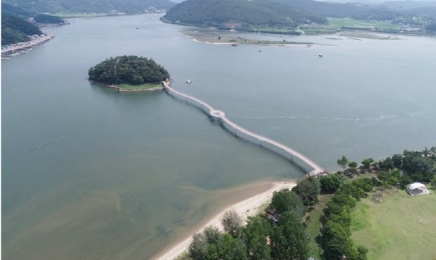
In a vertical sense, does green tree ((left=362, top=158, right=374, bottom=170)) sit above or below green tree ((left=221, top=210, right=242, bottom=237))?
above

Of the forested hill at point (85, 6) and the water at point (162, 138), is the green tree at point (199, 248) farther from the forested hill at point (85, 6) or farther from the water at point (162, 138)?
the forested hill at point (85, 6)

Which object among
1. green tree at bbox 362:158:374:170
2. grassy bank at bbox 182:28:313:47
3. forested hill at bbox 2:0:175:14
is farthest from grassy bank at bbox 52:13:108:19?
green tree at bbox 362:158:374:170

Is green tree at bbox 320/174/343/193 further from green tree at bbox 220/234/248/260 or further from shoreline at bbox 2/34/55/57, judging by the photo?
shoreline at bbox 2/34/55/57

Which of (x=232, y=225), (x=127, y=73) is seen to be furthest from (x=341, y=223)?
(x=127, y=73)

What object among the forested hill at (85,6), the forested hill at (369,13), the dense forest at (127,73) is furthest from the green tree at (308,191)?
the forested hill at (85,6)

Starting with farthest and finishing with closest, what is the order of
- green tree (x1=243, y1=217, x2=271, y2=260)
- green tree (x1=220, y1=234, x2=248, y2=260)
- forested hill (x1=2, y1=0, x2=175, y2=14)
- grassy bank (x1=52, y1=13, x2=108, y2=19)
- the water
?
1. forested hill (x1=2, y1=0, x2=175, y2=14)
2. grassy bank (x1=52, y1=13, x2=108, y2=19)
3. the water
4. green tree (x1=243, y1=217, x2=271, y2=260)
5. green tree (x1=220, y1=234, x2=248, y2=260)

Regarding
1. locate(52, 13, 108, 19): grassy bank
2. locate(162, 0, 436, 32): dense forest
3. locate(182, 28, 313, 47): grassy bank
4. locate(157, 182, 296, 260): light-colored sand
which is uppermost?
locate(162, 0, 436, 32): dense forest
